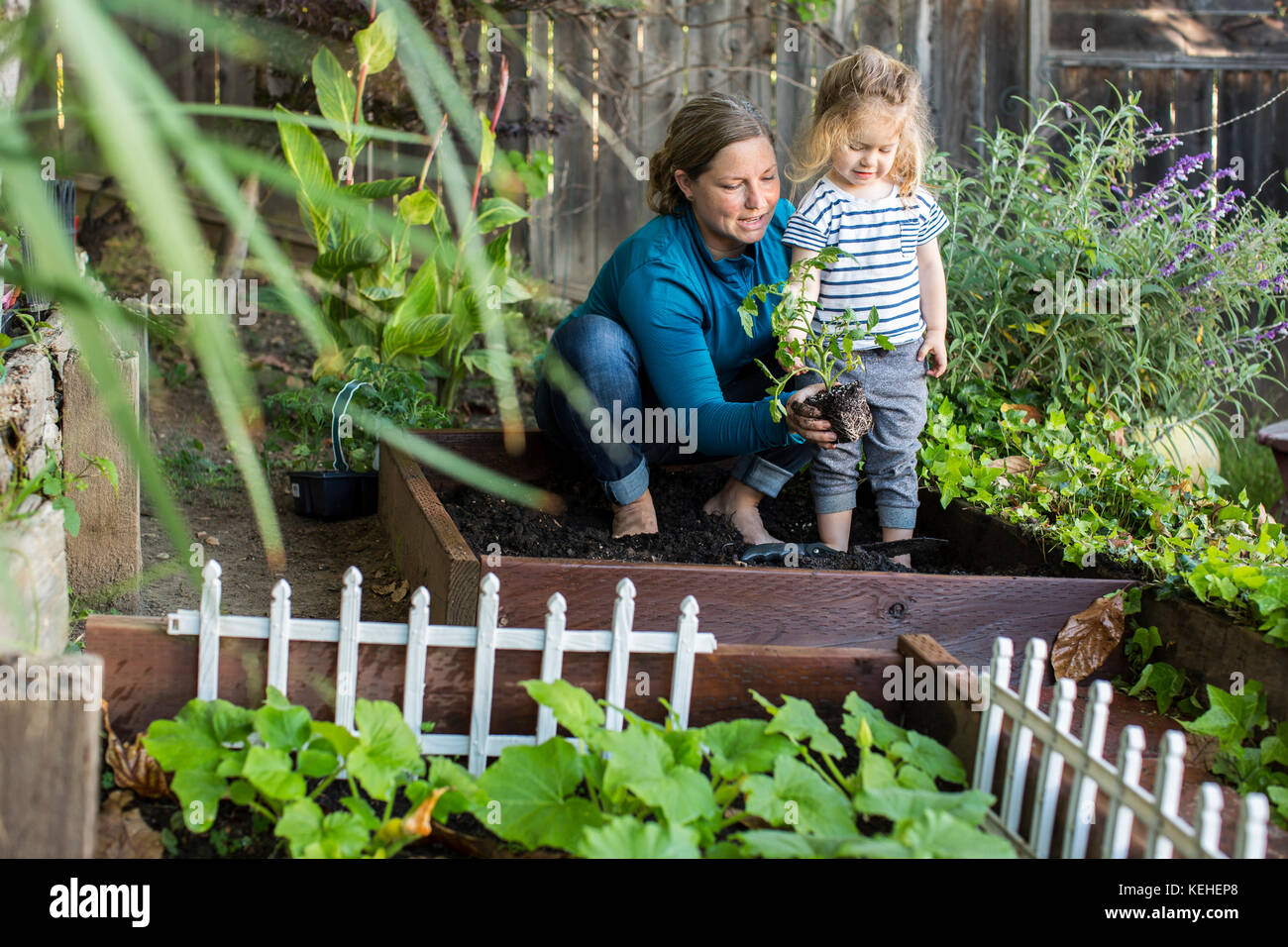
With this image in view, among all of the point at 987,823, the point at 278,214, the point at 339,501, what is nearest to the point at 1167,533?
the point at 987,823

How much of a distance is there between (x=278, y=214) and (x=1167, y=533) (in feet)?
15.5

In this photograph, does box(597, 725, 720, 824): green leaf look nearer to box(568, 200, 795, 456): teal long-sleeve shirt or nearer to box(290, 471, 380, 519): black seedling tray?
box(568, 200, 795, 456): teal long-sleeve shirt

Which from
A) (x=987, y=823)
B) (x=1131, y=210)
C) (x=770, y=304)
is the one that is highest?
(x=1131, y=210)

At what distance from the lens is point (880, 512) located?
268cm

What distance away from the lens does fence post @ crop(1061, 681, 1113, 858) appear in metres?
1.27

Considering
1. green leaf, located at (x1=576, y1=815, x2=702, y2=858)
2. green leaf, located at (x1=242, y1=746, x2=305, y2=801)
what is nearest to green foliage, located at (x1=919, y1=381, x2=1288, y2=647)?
green leaf, located at (x1=576, y1=815, x2=702, y2=858)

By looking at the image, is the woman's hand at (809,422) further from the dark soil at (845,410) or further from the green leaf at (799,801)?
the green leaf at (799,801)

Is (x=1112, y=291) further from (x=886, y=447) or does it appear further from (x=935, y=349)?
(x=886, y=447)

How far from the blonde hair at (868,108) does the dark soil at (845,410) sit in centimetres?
74

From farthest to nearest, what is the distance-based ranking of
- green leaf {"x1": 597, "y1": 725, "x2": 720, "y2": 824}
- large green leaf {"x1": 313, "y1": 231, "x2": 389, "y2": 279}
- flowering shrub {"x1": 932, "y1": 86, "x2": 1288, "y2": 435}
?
1. large green leaf {"x1": 313, "y1": 231, "x2": 389, "y2": 279}
2. flowering shrub {"x1": 932, "y1": 86, "x2": 1288, "y2": 435}
3. green leaf {"x1": 597, "y1": 725, "x2": 720, "y2": 824}

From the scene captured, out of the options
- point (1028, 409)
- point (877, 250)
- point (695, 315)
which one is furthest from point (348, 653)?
point (1028, 409)

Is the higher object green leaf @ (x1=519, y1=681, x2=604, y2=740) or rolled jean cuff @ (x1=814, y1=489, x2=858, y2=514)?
rolled jean cuff @ (x1=814, y1=489, x2=858, y2=514)

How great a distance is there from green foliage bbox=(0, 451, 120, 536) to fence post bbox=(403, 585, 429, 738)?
0.61m
